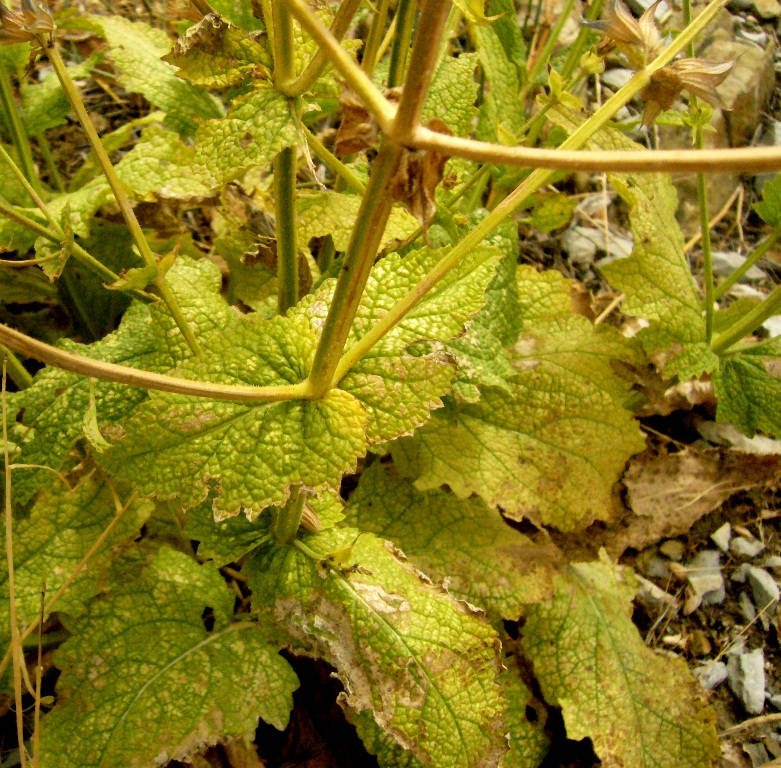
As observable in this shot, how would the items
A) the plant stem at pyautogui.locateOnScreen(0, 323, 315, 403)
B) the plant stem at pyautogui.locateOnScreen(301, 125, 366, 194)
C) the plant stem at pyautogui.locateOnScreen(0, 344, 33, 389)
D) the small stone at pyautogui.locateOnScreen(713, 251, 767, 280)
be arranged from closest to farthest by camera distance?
1. the plant stem at pyautogui.locateOnScreen(0, 323, 315, 403)
2. the plant stem at pyautogui.locateOnScreen(301, 125, 366, 194)
3. the plant stem at pyautogui.locateOnScreen(0, 344, 33, 389)
4. the small stone at pyautogui.locateOnScreen(713, 251, 767, 280)

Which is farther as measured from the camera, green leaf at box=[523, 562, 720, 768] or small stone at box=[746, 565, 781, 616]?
small stone at box=[746, 565, 781, 616]

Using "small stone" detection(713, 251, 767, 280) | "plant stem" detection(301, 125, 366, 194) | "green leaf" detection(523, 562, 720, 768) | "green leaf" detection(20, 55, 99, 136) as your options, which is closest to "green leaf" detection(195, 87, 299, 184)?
"plant stem" detection(301, 125, 366, 194)

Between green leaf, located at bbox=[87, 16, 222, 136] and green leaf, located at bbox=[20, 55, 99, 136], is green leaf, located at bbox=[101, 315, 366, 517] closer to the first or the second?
green leaf, located at bbox=[87, 16, 222, 136]

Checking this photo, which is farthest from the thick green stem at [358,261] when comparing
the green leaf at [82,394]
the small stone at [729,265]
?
the small stone at [729,265]

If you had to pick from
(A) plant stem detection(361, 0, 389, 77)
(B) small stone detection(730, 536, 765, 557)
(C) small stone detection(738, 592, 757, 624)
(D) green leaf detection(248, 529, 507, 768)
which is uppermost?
(A) plant stem detection(361, 0, 389, 77)

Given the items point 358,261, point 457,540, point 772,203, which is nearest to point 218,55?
point 358,261

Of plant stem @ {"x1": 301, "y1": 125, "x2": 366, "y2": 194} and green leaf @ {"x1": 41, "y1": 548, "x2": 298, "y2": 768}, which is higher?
plant stem @ {"x1": 301, "y1": 125, "x2": 366, "y2": 194}

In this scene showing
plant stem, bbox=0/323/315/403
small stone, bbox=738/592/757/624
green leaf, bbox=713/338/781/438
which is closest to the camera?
plant stem, bbox=0/323/315/403

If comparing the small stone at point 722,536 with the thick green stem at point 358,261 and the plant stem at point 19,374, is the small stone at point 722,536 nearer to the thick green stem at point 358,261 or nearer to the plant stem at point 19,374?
the thick green stem at point 358,261
